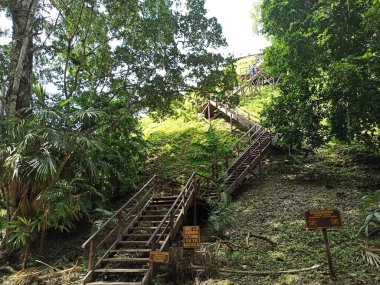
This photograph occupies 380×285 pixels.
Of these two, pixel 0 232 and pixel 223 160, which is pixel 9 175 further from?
pixel 223 160

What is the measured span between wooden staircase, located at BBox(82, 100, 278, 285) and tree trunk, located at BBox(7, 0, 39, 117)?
4629 mm

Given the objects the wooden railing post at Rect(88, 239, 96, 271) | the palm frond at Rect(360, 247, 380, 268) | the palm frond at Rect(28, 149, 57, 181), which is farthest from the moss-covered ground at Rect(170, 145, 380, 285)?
the palm frond at Rect(28, 149, 57, 181)

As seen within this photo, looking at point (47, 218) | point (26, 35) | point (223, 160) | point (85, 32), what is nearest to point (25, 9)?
point (26, 35)

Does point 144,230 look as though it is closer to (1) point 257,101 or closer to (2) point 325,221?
(2) point 325,221

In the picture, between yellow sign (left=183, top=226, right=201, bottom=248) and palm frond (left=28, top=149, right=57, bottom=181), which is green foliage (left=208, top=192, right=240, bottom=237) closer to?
yellow sign (left=183, top=226, right=201, bottom=248)

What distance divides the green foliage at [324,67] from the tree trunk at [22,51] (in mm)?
8047

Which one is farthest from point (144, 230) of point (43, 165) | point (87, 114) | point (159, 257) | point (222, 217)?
point (87, 114)

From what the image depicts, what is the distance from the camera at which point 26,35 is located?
1035 cm

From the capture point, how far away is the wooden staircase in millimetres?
6758

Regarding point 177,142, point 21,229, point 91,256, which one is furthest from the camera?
point 177,142

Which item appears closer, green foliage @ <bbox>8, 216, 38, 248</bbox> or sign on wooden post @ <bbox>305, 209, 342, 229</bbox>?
sign on wooden post @ <bbox>305, 209, 342, 229</bbox>

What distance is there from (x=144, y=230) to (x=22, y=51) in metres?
6.31

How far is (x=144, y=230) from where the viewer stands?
8.61m

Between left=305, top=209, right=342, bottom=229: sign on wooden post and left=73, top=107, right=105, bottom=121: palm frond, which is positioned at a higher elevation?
left=73, top=107, right=105, bottom=121: palm frond
